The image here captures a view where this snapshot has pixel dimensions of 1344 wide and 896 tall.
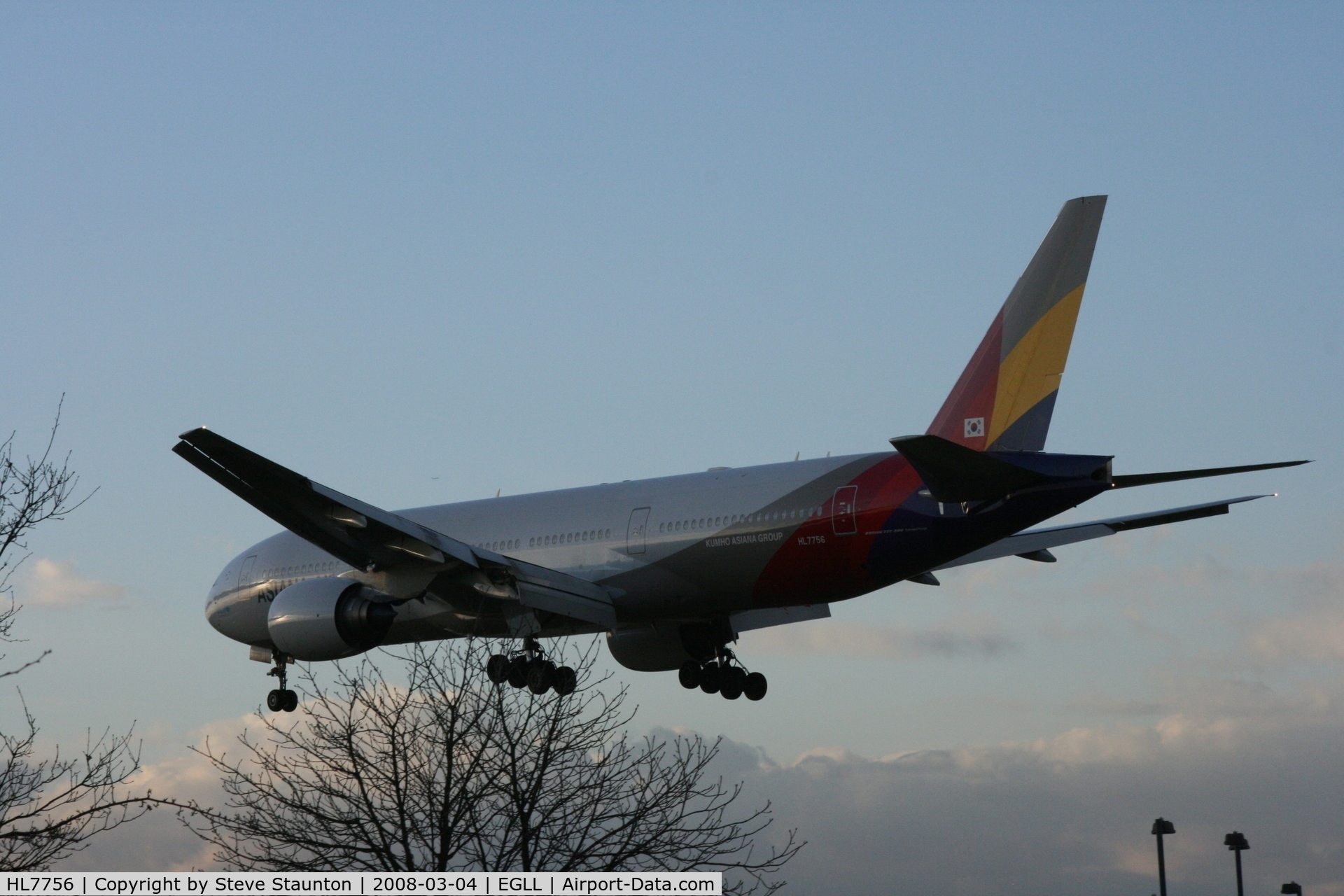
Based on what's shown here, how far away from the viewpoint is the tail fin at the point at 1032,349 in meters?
27.2

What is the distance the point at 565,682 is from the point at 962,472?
7.50 metres

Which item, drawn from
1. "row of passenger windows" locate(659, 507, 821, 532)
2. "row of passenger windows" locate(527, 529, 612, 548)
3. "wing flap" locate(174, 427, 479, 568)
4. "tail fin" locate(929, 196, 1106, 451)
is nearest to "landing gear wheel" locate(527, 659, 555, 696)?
"row of passenger windows" locate(527, 529, 612, 548)

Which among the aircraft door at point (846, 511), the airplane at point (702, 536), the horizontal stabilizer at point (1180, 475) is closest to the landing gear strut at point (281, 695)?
the airplane at point (702, 536)

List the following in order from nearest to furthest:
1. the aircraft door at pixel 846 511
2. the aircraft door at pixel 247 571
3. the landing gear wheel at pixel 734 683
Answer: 1. the aircraft door at pixel 846 511
2. the landing gear wheel at pixel 734 683
3. the aircraft door at pixel 247 571

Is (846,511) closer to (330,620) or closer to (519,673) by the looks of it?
(519,673)

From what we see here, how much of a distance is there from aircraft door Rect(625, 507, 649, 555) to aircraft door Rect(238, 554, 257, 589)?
10440 mm

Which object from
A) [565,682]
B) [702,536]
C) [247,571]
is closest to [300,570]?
[247,571]

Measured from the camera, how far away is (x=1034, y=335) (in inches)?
1086

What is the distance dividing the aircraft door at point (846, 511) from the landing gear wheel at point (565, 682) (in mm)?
6519

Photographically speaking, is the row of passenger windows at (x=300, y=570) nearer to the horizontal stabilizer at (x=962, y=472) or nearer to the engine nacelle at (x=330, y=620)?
the engine nacelle at (x=330, y=620)

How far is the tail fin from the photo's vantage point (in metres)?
27.2

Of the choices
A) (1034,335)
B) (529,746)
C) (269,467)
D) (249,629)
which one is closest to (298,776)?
(529,746)

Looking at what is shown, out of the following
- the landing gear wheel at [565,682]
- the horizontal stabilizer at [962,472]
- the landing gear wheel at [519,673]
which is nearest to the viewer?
the landing gear wheel at [565,682]

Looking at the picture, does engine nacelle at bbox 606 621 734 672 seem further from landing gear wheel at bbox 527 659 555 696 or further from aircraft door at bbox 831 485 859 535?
aircraft door at bbox 831 485 859 535
